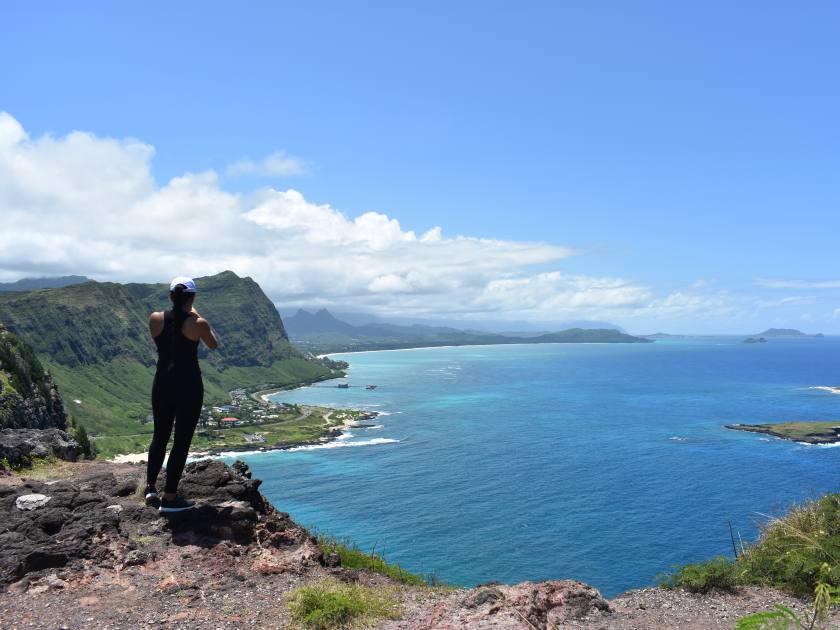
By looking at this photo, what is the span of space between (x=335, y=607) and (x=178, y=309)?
5530 millimetres

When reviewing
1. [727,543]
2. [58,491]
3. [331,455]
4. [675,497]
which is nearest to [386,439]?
[331,455]

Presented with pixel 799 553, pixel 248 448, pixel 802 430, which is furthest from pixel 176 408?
pixel 802 430

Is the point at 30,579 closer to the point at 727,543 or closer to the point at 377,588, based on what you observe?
the point at 377,588

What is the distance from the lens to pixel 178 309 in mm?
9539

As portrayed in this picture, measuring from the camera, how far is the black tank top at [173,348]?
9.63 meters

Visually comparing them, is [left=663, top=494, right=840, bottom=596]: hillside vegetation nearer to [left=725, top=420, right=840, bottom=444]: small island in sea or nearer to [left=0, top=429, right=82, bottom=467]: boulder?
[left=0, top=429, right=82, bottom=467]: boulder

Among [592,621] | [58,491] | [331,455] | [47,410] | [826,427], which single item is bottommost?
[331,455]

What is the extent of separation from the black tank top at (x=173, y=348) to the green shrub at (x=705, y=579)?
9972 mm

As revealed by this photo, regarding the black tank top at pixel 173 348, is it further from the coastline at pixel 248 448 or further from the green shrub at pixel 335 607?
the coastline at pixel 248 448

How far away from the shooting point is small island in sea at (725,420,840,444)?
9881 centimetres

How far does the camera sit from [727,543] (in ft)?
175

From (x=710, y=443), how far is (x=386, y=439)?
62.0m

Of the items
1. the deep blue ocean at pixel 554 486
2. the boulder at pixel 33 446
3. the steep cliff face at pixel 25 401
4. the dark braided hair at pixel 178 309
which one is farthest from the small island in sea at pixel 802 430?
the dark braided hair at pixel 178 309

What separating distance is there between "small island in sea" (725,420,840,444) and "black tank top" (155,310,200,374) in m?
116
